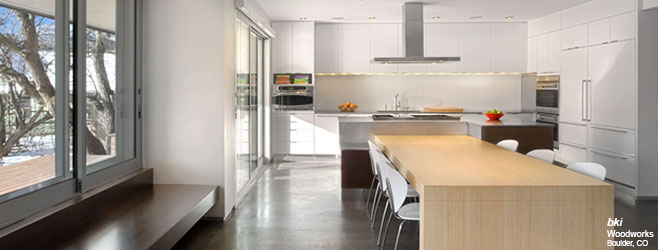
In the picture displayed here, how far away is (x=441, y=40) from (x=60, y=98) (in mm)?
7368

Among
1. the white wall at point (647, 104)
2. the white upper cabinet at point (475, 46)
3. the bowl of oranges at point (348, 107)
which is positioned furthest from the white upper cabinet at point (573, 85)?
the bowl of oranges at point (348, 107)

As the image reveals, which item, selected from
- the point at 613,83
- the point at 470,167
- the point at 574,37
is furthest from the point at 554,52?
the point at 470,167

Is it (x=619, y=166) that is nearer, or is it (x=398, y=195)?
→ (x=398, y=195)

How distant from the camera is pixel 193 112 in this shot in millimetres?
4992

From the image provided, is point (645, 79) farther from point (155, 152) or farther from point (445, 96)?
point (155, 152)

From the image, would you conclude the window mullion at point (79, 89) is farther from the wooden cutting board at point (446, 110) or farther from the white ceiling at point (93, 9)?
the wooden cutting board at point (446, 110)

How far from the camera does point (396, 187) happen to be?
364 centimetres

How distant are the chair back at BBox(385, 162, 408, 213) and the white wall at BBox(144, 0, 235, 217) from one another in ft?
6.44

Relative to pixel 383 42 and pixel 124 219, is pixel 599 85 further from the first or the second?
pixel 124 219

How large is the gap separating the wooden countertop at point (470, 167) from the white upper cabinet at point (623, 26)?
2.50 m

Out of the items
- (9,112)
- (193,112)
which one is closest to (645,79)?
(193,112)

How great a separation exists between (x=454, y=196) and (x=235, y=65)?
3122 mm

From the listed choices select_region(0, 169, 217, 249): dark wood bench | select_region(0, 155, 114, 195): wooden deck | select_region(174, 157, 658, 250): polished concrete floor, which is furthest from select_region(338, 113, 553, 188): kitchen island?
select_region(0, 155, 114, 195): wooden deck

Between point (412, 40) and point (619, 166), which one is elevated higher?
point (412, 40)
